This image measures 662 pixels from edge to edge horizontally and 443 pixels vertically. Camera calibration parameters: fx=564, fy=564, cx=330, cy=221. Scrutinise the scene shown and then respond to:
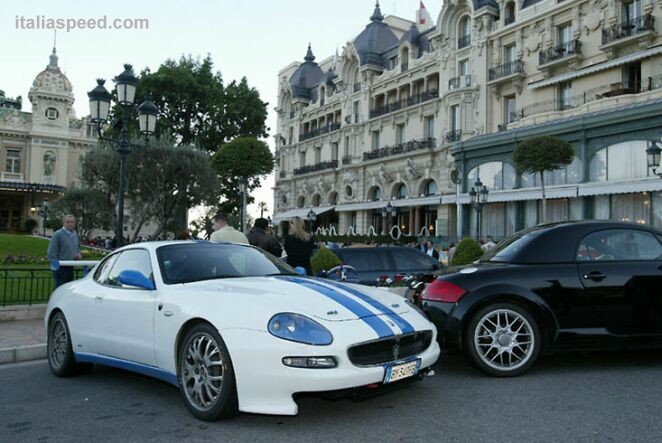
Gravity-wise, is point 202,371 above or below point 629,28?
below

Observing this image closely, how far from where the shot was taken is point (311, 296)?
4.41 m

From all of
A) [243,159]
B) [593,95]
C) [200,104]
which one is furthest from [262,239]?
[200,104]

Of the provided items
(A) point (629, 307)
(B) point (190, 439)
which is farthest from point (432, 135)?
(B) point (190, 439)

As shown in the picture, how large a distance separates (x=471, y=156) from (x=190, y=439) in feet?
95.6

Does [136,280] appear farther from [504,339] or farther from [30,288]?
[30,288]

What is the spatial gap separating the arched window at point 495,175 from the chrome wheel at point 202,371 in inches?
1057

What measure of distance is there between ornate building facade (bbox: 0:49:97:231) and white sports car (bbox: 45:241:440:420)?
63.7 meters

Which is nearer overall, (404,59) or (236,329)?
(236,329)

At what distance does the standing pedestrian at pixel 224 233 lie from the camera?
8.20 metres

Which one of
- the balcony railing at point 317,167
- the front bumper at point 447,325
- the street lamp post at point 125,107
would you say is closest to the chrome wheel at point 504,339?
the front bumper at point 447,325

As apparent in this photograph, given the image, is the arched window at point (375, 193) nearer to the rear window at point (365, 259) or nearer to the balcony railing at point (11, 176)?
the rear window at point (365, 259)

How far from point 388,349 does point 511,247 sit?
2550 mm

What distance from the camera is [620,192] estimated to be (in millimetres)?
23641

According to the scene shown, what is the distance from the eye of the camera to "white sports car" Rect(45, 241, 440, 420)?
3895 mm
